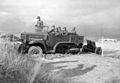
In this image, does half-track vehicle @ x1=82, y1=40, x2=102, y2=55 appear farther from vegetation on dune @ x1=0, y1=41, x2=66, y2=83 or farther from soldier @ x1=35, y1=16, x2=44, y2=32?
vegetation on dune @ x1=0, y1=41, x2=66, y2=83

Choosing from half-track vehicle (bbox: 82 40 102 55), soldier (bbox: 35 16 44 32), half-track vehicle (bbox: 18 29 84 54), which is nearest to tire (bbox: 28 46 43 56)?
half-track vehicle (bbox: 18 29 84 54)

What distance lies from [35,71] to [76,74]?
4.53m

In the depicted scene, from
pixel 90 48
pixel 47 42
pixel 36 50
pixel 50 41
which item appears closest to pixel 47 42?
pixel 47 42

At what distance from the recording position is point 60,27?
49.1 feet

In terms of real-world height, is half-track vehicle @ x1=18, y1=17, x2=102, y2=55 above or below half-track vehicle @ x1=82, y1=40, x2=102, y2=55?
above

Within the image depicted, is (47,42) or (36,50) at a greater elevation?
(47,42)

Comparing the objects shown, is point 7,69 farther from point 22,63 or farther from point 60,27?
point 60,27

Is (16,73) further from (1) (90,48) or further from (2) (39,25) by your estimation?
(1) (90,48)

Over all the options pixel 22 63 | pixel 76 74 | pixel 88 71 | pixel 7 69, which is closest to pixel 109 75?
pixel 88 71

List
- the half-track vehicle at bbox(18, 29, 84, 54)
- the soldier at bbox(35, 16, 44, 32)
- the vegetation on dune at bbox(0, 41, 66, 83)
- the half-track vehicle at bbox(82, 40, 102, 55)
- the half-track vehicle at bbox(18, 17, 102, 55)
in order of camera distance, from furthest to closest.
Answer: the half-track vehicle at bbox(82, 40, 102, 55) < the soldier at bbox(35, 16, 44, 32) < the half-track vehicle at bbox(18, 17, 102, 55) < the half-track vehicle at bbox(18, 29, 84, 54) < the vegetation on dune at bbox(0, 41, 66, 83)

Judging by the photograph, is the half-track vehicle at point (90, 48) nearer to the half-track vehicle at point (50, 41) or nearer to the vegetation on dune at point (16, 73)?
the half-track vehicle at point (50, 41)

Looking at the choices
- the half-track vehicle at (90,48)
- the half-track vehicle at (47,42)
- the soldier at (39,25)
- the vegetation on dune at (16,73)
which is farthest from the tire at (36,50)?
the vegetation on dune at (16,73)

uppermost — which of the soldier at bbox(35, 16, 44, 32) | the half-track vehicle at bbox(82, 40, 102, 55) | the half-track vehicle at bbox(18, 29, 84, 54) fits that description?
the soldier at bbox(35, 16, 44, 32)

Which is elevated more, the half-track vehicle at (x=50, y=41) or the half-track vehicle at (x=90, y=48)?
the half-track vehicle at (x=50, y=41)
